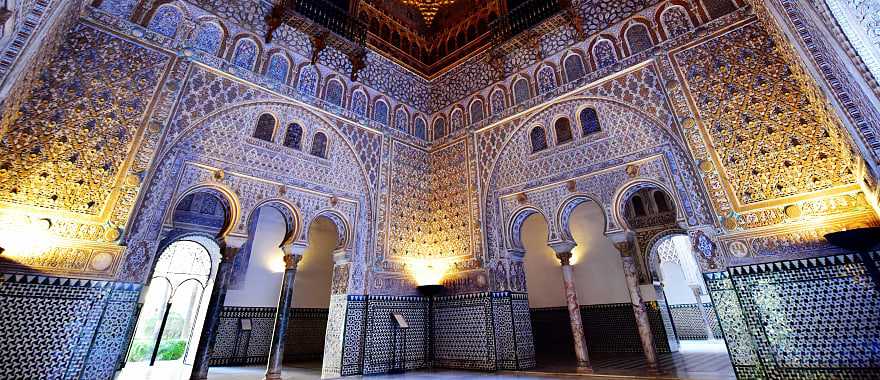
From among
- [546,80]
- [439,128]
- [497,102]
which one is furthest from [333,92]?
[546,80]

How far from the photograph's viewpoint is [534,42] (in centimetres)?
782

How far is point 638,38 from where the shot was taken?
21.5 feet

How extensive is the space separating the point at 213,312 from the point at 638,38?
334 inches

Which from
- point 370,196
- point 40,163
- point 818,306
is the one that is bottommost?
point 818,306

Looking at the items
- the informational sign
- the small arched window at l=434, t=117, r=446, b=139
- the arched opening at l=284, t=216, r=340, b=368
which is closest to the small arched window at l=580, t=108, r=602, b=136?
the small arched window at l=434, t=117, r=446, b=139

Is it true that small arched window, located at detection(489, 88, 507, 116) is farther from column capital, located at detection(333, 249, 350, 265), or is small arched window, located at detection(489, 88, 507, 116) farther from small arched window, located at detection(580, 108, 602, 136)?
column capital, located at detection(333, 249, 350, 265)

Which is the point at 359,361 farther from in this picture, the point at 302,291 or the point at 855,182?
the point at 855,182

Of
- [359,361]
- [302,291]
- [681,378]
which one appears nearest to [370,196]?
[359,361]

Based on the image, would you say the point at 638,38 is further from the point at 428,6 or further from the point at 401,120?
the point at 428,6

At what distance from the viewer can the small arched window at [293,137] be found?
6911 millimetres

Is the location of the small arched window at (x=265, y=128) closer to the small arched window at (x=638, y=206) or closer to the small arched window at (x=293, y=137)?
the small arched window at (x=293, y=137)

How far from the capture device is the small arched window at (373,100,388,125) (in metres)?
8.41

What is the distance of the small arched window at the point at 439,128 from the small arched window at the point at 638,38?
4.31 m

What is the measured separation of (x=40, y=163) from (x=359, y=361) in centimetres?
521
